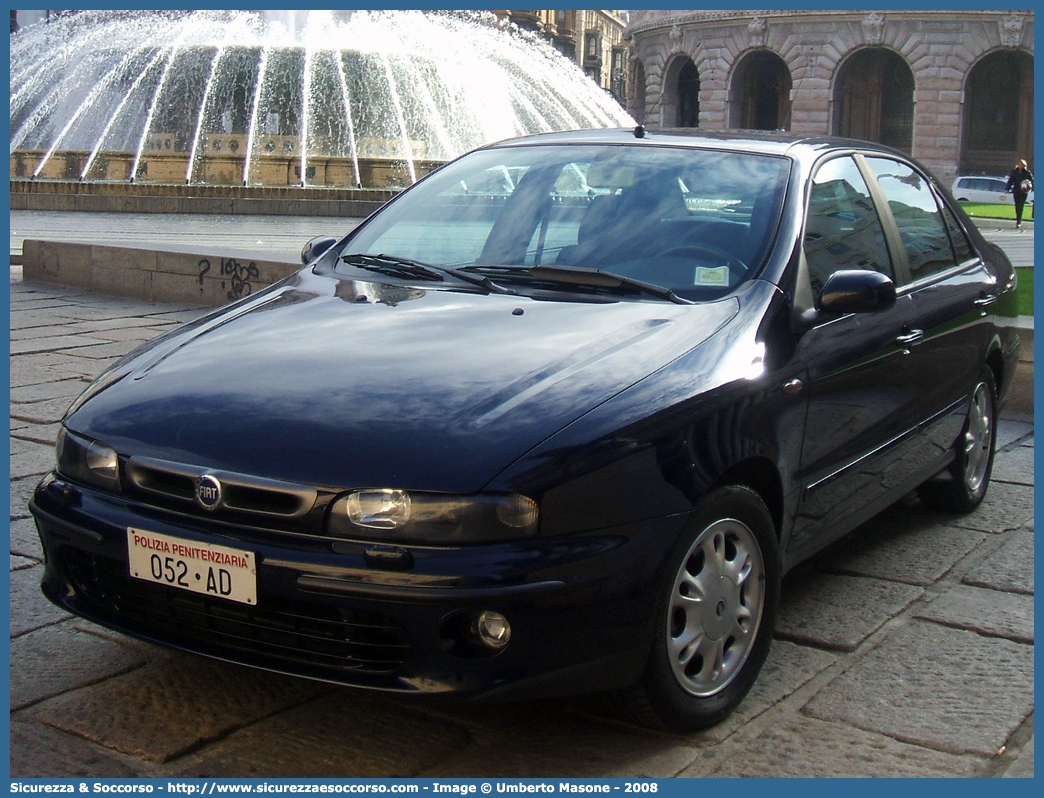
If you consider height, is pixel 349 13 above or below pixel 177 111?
above

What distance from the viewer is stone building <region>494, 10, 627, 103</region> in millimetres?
84250

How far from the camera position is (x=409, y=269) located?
4074 mm

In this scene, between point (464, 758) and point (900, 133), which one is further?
point (900, 133)

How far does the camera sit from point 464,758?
3012 millimetres

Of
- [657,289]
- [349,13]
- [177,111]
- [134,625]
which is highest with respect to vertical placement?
[349,13]

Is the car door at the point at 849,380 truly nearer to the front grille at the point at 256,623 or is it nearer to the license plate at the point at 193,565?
the front grille at the point at 256,623

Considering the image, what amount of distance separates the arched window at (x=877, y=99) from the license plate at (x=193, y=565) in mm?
50755

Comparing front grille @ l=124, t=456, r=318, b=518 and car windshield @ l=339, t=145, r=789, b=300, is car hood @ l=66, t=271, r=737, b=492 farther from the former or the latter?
car windshield @ l=339, t=145, r=789, b=300

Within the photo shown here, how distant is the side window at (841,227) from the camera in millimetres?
3961

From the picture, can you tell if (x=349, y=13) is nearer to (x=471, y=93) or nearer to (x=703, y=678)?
(x=471, y=93)

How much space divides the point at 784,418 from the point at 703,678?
0.74 meters

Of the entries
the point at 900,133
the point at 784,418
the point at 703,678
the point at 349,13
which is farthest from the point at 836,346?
the point at 900,133

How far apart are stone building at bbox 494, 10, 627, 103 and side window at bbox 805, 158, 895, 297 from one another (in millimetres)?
79709

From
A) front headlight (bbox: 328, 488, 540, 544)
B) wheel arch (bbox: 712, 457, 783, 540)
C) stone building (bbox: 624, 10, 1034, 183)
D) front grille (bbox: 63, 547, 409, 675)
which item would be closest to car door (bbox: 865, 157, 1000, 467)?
wheel arch (bbox: 712, 457, 783, 540)
